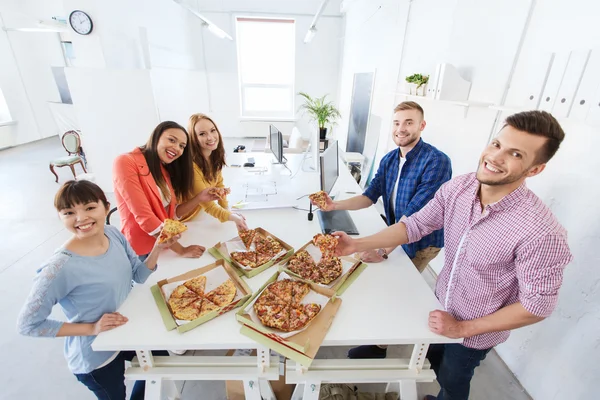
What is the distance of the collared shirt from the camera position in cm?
179

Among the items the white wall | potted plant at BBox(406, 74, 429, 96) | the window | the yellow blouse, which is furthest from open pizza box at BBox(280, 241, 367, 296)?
the window

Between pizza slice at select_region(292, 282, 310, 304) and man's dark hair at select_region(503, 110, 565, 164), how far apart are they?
3.43 feet

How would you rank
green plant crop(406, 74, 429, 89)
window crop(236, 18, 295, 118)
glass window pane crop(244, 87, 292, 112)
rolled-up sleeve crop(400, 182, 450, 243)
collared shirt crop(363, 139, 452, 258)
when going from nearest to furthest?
rolled-up sleeve crop(400, 182, 450, 243), collared shirt crop(363, 139, 452, 258), green plant crop(406, 74, 429, 89), window crop(236, 18, 295, 118), glass window pane crop(244, 87, 292, 112)

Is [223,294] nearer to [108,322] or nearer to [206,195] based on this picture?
[108,322]

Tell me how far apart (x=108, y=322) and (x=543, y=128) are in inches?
69.5

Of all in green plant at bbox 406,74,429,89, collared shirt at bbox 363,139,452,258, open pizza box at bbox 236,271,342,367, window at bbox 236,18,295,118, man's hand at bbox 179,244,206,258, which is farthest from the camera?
window at bbox 236,18,295,118

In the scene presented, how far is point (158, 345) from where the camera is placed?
3.53ft

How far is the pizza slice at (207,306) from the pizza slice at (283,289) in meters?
0.25

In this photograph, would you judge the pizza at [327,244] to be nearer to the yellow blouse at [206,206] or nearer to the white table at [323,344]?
the white table at [323,344]

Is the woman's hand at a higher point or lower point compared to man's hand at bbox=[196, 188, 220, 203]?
lower

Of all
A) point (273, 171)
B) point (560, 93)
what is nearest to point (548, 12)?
point (560, 93)

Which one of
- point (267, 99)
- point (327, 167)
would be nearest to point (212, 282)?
point (327, 167)

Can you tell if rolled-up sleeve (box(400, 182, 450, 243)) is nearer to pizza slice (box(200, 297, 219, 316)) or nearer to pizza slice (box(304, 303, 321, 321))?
pizza slice (box(304, 303, 321, 321))

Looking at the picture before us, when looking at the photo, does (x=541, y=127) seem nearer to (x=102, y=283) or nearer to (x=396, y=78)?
(x=102, y=283)
